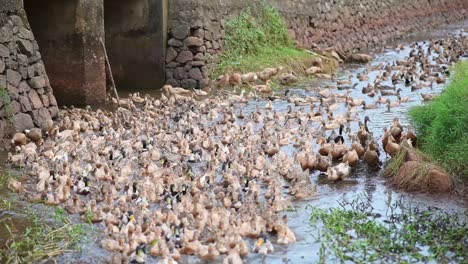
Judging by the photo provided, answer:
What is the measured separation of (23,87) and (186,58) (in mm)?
4871

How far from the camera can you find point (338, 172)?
912 centimetres

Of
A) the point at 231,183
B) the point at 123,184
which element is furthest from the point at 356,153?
the point at 123,184

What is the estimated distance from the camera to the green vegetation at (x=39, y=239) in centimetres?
666

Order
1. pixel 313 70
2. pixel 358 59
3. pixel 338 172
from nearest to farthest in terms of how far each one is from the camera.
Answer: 1. pixel 338 172
2. pixel 313 70
3. pixel 358 59

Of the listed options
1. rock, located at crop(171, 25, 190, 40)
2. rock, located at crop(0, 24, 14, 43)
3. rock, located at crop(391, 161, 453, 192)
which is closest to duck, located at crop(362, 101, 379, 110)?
rock, located at crop(171, 25, 190, 40)

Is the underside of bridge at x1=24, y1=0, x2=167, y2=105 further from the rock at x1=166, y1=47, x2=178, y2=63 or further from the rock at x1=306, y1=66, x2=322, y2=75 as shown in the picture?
the rock at x1=306, y1=66, x2=322, y2=75

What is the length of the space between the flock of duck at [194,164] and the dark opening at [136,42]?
1018 mm

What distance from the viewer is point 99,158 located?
955cm

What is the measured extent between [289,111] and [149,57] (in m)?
3.73

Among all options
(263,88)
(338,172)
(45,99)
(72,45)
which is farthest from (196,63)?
(338,172)

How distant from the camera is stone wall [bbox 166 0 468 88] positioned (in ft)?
50.7

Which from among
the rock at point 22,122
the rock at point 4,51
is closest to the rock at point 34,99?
the rock at point 22,122

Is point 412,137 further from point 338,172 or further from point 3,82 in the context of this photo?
point 3,82

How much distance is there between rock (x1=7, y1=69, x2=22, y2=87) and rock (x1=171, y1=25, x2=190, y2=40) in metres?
4.83
